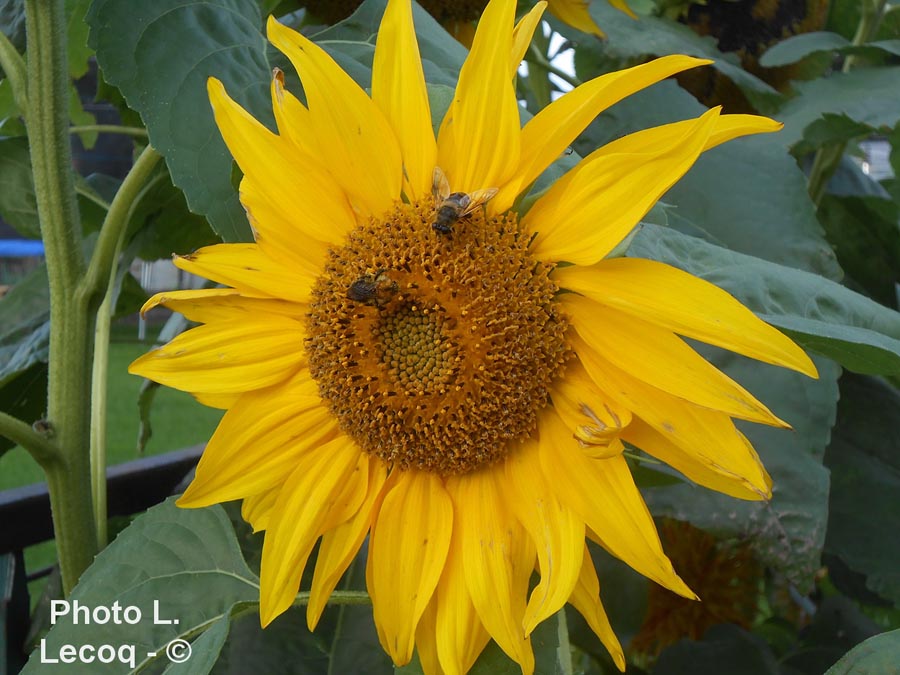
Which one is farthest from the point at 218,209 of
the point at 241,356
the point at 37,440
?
the point at 37,440

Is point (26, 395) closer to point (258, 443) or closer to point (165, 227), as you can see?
point (165, 227)

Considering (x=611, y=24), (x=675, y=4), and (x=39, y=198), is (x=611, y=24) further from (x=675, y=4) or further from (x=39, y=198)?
(x=39, y=198)

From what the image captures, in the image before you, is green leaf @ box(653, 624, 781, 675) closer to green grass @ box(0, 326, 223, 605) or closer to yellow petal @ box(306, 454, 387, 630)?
yellow petal @ box(306, 454, 387, 630)

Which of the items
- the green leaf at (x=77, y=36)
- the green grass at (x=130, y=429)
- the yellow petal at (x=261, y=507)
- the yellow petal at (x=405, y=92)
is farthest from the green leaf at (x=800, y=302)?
the green grass at (x=130, y=429)

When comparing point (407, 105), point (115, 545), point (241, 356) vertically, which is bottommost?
point (115, 545)

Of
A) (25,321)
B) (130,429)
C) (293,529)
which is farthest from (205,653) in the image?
(130,429)

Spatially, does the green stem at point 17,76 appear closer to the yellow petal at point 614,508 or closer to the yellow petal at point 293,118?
the yellow petal at point 293,118

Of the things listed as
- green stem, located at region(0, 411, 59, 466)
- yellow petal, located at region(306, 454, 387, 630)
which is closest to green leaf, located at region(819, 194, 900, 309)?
yellow petal, located at region(306, 454, 387, 630)
